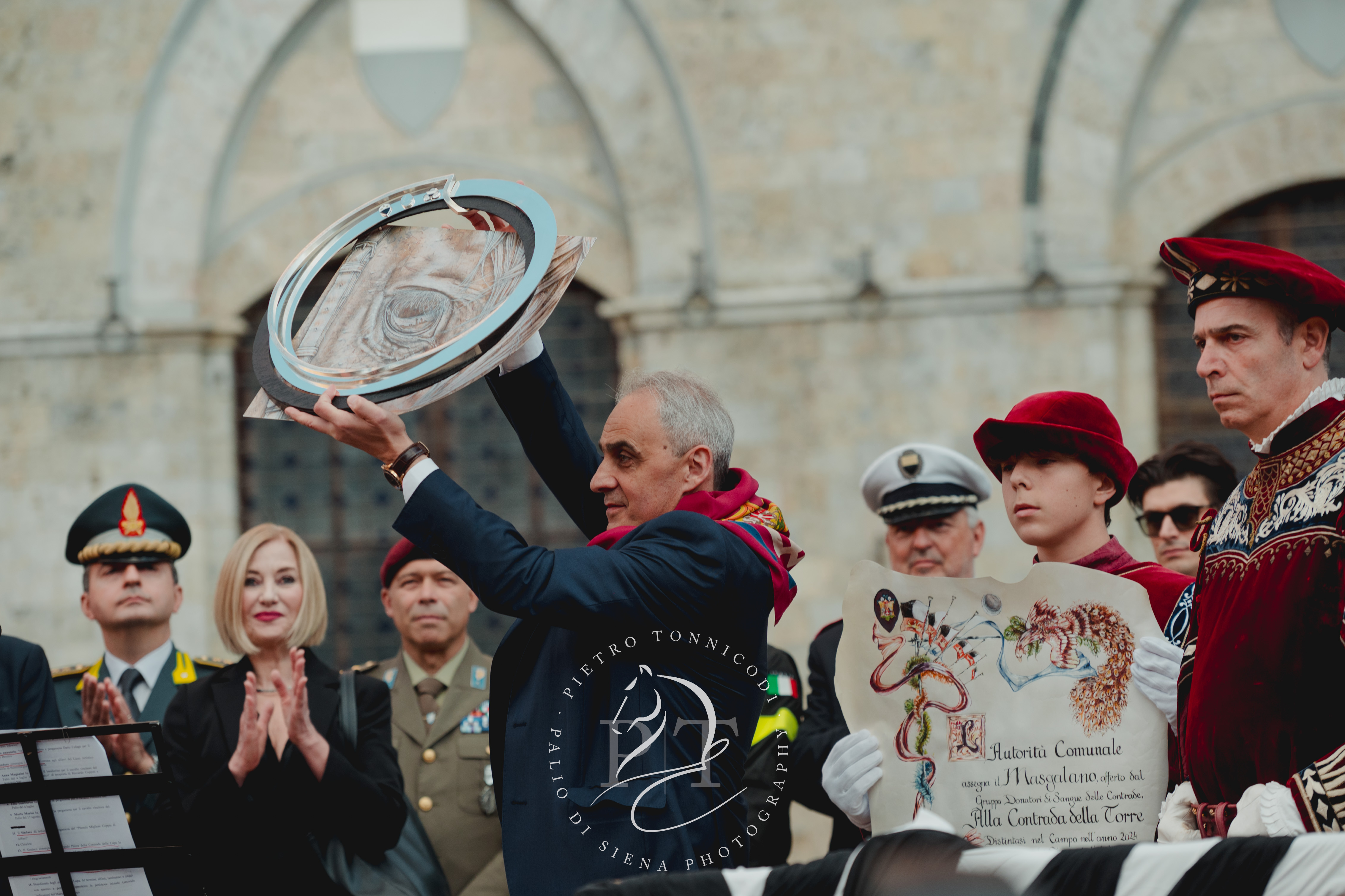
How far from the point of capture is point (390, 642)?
7.89 m

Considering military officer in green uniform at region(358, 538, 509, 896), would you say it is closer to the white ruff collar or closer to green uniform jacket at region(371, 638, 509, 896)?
green uniform jacket at region(371, 638, 509, 896)

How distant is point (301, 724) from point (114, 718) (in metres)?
0.54

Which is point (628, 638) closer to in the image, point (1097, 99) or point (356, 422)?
point (356, 422)

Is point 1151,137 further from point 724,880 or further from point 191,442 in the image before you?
point 724,880

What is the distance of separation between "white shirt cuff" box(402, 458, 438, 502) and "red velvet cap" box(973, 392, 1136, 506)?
119 centimetres

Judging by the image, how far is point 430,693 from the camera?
4.70 metres

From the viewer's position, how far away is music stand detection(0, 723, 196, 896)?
119 inches

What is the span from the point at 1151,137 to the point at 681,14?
261 centimetres

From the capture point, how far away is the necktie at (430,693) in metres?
4.68

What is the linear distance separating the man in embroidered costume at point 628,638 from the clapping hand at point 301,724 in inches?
39.1

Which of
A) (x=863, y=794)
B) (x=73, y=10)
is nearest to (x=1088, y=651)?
(x=863, y=794)

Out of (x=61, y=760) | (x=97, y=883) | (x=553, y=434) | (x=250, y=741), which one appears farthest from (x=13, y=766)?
(x=553, y=434)

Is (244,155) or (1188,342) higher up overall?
(244,155)

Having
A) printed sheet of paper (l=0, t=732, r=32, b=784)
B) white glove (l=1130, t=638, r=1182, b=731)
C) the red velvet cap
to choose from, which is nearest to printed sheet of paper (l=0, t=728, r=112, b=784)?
printed sheet of paper (l=0, t=732, r=32, b=784)
